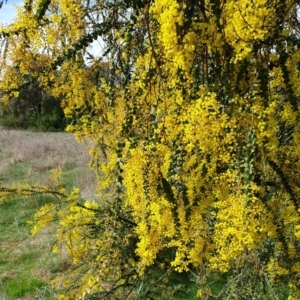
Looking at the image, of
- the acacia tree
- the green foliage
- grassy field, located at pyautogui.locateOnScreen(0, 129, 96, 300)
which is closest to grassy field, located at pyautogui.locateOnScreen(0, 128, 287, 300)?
grassy field, located at pyautogui.locateOnScreen(0, 129, 96, 300)

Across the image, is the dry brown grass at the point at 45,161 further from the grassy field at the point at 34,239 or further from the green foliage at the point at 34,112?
the green foliage at the point at 34,112

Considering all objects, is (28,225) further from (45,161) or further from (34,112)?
(34,112)

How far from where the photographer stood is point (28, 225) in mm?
6258

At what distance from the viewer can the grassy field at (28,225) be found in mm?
4598

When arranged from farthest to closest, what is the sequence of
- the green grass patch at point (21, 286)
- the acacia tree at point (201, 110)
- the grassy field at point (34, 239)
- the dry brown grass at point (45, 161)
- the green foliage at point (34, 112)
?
the green foliage at point (34, 112) → the dry brown grass at point (45, 161) → the green grass patch at point (21, 286) → the grassy field at point (34, 239) → the acacia tree at point (201, 110)

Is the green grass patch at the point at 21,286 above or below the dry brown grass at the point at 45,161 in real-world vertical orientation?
below

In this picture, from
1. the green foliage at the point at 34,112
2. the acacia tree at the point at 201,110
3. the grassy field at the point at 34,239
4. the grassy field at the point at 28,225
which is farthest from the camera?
the green foliage at the point at 34,112

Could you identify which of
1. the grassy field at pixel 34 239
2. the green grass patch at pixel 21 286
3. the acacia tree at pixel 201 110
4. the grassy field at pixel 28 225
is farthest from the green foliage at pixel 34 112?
the acacia tree at pixel 201 110

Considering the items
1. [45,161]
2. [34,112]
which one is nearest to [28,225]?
[45,161]

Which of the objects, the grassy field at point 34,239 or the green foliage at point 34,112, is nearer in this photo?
the grassy field at point 34,239

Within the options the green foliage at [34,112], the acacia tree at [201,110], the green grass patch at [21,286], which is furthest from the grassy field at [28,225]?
the green foliage at [34,112]

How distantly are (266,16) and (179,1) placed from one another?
0.21 m

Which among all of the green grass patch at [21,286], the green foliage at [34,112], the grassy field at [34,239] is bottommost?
the green grass patch at [21,286]

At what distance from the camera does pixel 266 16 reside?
106 centimetres
